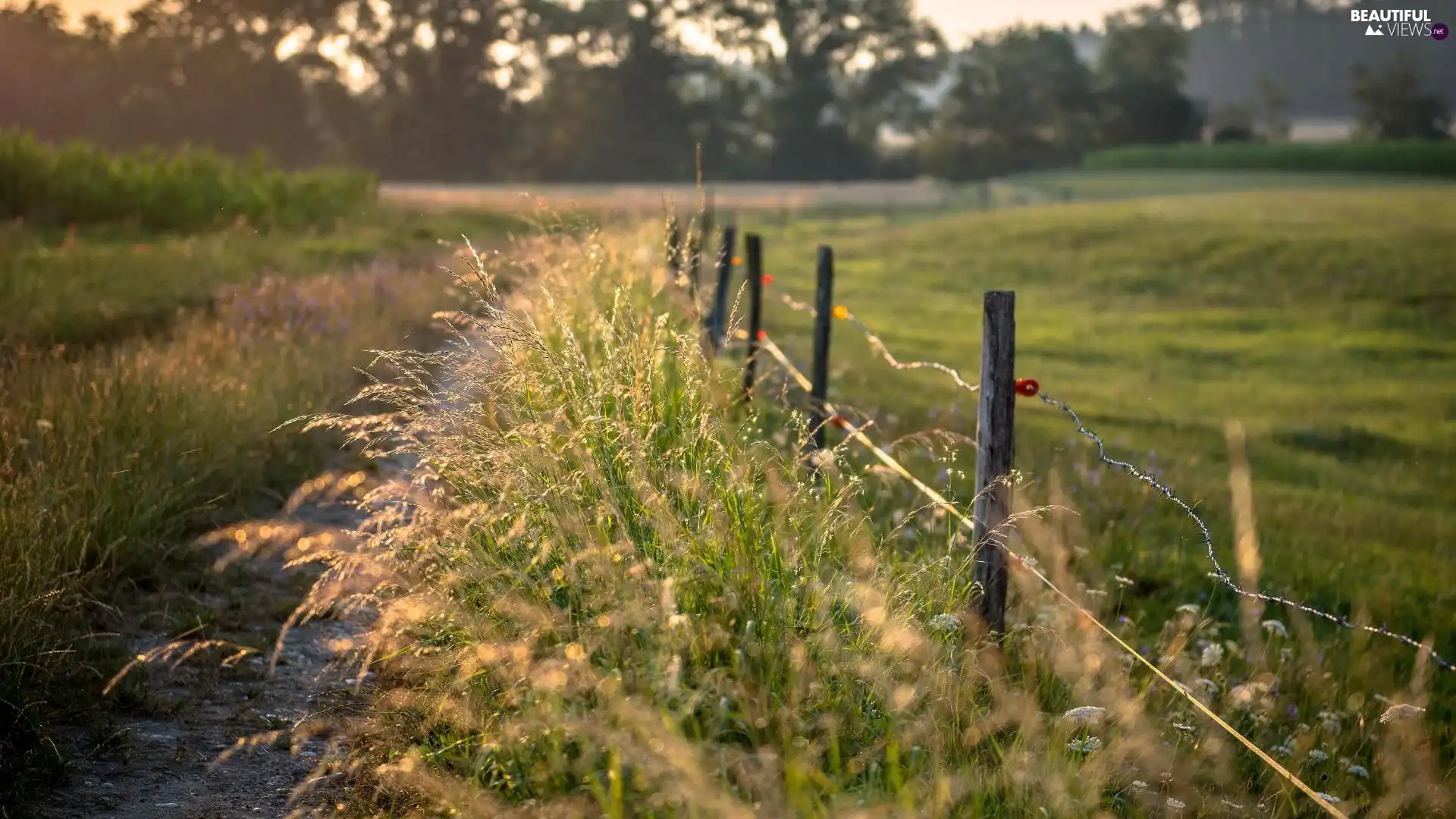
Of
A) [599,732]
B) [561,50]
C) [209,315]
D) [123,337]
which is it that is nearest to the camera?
[599,732]

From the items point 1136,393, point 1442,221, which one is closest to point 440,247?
point 1136,393

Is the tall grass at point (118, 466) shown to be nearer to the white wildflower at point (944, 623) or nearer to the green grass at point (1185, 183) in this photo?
the white wildflower at point (944, 623)

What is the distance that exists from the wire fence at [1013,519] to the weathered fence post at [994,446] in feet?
0.12

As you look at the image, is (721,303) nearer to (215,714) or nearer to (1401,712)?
(215,714)

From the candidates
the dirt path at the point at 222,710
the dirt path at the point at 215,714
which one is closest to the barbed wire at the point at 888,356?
the dirt path at the point at 222,710

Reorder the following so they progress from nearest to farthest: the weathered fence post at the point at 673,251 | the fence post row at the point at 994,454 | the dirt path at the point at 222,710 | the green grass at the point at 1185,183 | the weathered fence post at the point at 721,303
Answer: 1. the dirt path at the point at 222,710
2. the fence post row at the point at 994,454
3. the weathered fence post at the point at 673,251
4. the weathered fence post at the point at 721,303
5. the green grass at the point at 1185,183

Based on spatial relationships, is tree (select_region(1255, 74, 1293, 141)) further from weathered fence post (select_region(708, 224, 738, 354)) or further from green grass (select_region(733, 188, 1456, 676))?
weathered fence post (select_region(708, 224, 738, 354))

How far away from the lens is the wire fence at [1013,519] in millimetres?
3568

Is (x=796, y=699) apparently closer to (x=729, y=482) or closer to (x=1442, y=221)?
(x=729, y=482)

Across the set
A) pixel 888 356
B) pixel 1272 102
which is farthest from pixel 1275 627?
pixel 1272 102

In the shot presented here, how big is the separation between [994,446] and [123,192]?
64.6 ft

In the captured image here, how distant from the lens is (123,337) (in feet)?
34.4

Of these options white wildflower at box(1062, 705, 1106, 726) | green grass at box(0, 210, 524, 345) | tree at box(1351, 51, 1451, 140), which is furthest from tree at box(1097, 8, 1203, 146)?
white wildflower at box(1062, 705, 1106, 726)

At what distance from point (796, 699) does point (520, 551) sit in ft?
4.27
